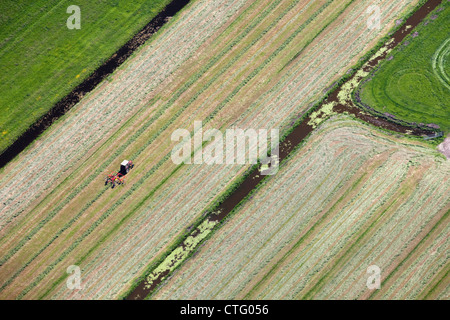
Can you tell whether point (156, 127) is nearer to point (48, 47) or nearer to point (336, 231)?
point (48, 47)

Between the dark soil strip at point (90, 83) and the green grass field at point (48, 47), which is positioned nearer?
the dark soil strip at point (90, 83)

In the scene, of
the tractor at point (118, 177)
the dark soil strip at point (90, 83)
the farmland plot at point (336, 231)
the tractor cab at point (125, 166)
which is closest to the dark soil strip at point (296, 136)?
the farmland plot at point (336, 231)

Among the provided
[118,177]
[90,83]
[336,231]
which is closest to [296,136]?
[336,231]

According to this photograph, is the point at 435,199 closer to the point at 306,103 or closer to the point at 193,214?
the point at 306,103

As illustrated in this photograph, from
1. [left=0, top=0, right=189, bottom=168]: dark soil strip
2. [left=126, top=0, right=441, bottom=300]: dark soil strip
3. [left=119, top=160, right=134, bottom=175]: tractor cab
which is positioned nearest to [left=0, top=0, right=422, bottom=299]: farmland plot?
[left=119, top=160, right=134, bottom=175]: tractor cab

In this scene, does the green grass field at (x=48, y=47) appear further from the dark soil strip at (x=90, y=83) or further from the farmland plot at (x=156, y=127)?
the farmland plot at (x=156, y=127)
